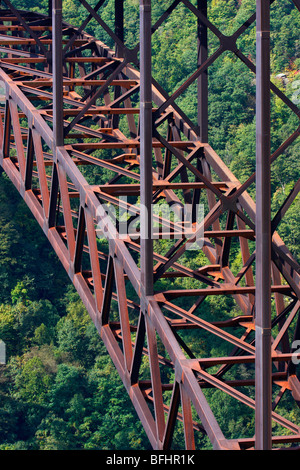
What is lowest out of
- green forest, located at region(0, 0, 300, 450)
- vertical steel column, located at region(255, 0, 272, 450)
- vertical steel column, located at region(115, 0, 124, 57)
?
green forest, located at region(0, 0, 300, 450)

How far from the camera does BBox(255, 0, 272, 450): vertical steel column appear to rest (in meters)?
9.77

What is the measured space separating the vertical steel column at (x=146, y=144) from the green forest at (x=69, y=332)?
36.9 metres

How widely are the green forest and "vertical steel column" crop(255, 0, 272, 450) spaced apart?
130 feet

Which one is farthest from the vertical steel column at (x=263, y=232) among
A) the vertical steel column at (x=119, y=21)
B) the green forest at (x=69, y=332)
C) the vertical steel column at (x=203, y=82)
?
the green forest at (x=69, y=332)

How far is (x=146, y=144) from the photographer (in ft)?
42.3

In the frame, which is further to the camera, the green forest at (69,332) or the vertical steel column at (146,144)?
the green forest at (69,332)

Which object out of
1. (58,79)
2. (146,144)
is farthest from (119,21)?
(146,144)

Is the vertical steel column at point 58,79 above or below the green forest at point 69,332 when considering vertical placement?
above

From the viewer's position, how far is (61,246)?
16.9m

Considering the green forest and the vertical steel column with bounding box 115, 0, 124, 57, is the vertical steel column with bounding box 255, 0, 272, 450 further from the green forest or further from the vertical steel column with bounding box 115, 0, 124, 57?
the green forest

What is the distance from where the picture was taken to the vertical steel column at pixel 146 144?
12.6 meters

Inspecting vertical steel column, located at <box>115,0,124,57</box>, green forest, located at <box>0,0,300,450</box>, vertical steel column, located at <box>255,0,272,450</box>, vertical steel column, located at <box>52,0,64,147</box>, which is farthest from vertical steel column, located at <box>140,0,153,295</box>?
green forest, located at <box>0,0,300,450</box>

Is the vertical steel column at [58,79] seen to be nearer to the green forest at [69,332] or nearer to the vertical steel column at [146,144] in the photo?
the vertical steel column at [146,144]
